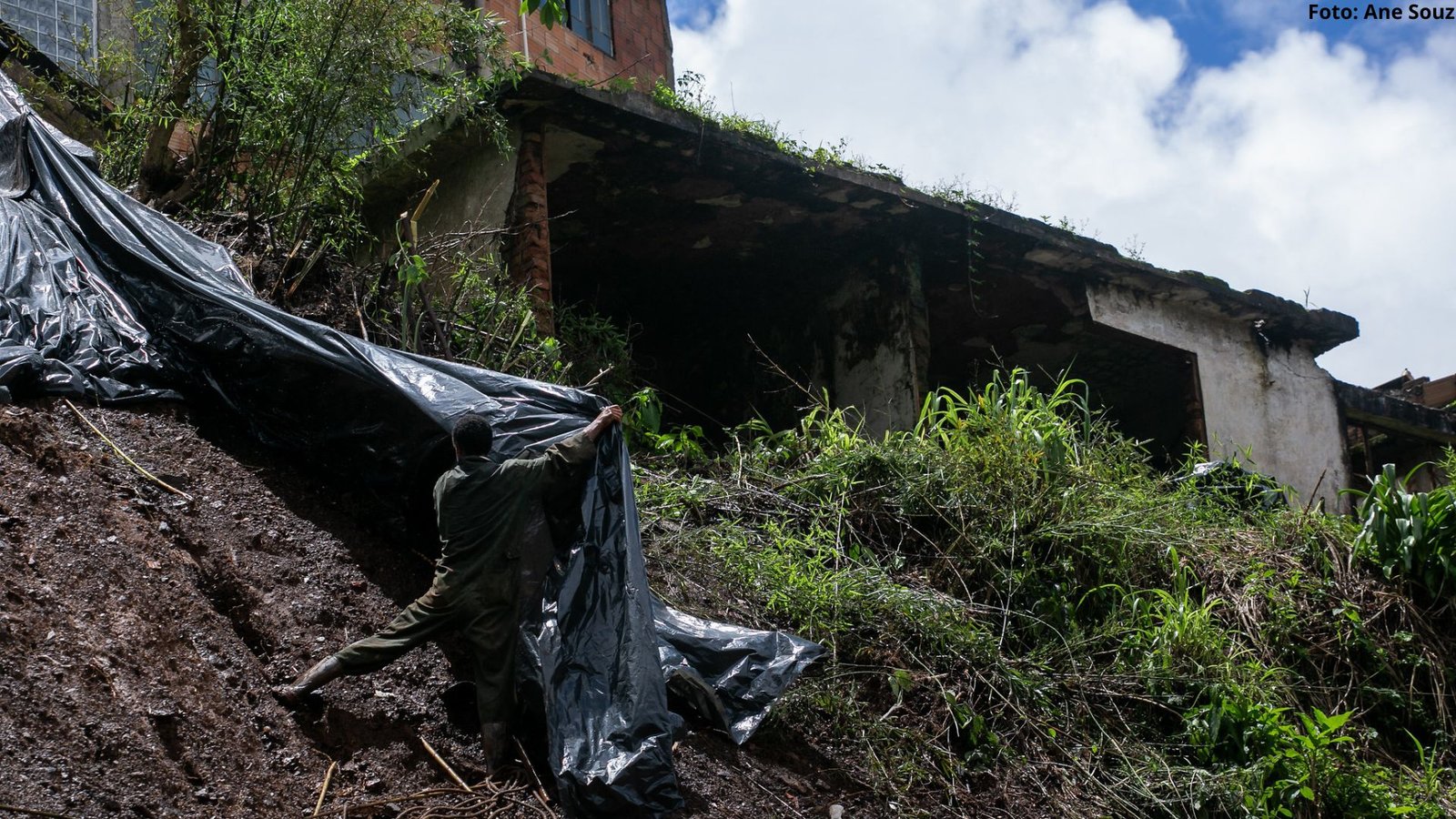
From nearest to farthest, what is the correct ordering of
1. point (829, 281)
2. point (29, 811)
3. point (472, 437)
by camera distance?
point (29, 811) → point (472, 437) → point (829, 281)

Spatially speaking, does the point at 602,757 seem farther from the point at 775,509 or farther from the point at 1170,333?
the point at 1170,333

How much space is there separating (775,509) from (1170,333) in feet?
15.0

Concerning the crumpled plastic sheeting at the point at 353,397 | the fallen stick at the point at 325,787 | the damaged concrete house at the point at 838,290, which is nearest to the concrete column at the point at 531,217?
the damaged concrete house at the point at 838,290

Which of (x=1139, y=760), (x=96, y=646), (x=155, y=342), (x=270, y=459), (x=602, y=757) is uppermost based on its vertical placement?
(x=155, y=342)

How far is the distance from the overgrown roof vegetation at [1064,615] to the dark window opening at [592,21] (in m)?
7.46

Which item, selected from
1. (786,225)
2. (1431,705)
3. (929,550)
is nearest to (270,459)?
(929,550)

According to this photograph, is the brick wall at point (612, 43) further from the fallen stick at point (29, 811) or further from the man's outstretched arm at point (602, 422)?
the fallen stick at point (29, 811)

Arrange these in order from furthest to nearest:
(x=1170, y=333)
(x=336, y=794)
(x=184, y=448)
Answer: (x=1170, y=333) < (x=184, y=448) < (x=336, y=794)

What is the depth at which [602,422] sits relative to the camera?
464 cm

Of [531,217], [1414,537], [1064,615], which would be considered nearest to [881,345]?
[531,217]

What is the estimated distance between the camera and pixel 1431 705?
643cm

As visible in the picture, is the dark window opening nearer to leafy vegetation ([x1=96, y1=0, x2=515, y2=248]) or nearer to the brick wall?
the brick wall

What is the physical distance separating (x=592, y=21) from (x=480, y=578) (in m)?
10.7

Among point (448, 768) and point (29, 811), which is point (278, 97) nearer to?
point (448, 768)
